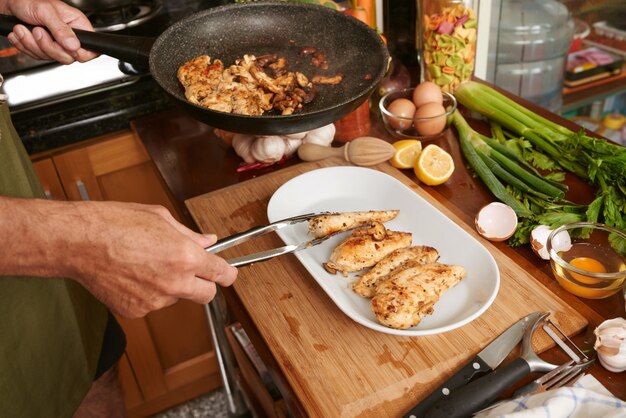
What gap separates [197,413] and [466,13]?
1636mm

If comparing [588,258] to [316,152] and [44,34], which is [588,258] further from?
[44,34]

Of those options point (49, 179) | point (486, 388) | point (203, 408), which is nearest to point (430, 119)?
point (486, 388)

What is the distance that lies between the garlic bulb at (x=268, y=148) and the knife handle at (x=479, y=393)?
30.2 inches

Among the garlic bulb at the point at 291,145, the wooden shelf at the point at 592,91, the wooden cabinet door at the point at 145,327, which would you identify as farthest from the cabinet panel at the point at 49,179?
the wooden shelf at the point at 592,91

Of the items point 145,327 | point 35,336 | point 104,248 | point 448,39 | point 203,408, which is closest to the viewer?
point 104,248

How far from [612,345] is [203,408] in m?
1.66

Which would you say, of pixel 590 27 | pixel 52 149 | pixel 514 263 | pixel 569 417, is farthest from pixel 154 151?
pixel 590 27

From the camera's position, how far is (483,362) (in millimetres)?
951

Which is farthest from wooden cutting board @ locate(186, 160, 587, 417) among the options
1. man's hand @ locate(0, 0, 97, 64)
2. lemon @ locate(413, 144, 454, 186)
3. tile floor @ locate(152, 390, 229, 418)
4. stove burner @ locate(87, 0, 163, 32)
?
tile floor @ locate(152, 390, 229, 418)

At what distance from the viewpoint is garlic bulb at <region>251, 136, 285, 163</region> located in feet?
4.75

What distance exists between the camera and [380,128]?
5.39 feet

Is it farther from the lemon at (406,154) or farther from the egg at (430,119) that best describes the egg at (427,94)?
the lemon at (406,154)

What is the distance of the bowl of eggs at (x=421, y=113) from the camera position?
5.00 ft

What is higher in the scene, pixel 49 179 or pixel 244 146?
pixel 244 146
